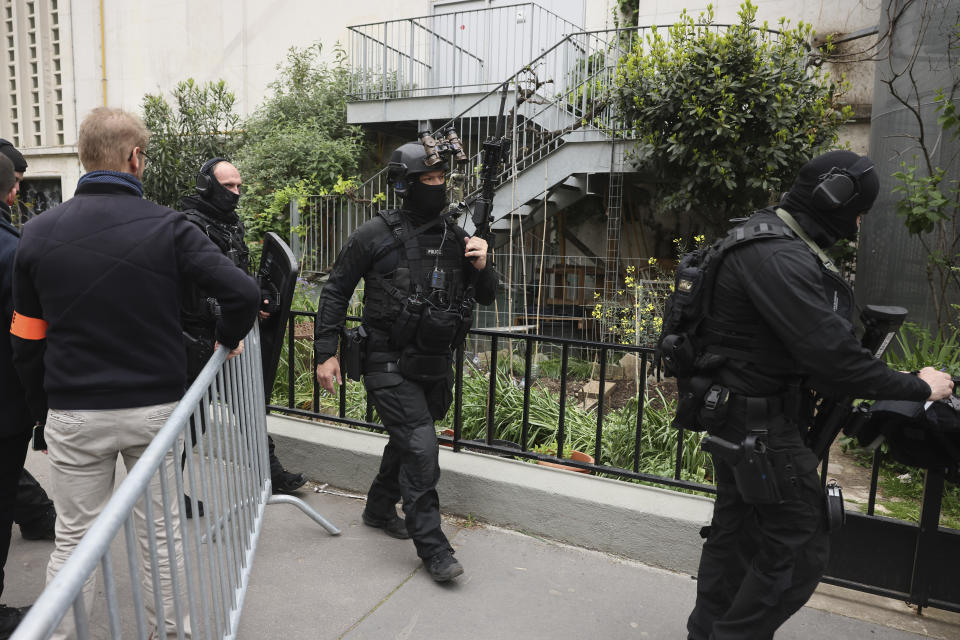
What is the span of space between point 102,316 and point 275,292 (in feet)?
4.28

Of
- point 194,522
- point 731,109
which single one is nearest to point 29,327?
point 194,522

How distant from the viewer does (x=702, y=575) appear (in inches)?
98.3

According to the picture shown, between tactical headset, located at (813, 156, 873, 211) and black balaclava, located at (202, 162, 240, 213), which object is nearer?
tactical headset, located at (813, 156, 873, 211)

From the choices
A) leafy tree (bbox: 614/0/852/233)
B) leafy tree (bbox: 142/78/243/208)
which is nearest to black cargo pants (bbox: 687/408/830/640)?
leafy tree (bbox: 614/0/852/233)

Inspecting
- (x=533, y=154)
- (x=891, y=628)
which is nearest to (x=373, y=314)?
(x=891, y=628)

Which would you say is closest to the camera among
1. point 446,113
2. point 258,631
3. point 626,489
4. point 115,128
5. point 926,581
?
point 115,128

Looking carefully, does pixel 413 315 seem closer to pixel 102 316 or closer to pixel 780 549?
pixel 102 316

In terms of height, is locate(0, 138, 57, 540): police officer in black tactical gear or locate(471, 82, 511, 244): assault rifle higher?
locate(471, 82, 511, 244): assault rifle

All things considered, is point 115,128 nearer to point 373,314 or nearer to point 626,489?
point 373,314

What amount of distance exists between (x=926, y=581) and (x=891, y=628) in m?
0.25

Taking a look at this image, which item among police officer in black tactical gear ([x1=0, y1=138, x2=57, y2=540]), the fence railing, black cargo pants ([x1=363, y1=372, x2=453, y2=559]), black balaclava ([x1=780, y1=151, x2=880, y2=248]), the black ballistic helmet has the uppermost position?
the fence railing

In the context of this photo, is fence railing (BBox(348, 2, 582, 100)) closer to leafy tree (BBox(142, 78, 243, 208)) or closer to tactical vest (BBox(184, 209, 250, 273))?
leafy tree (BBox(142, 78, 243, 208))

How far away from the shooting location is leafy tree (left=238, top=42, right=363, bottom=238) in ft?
34.6

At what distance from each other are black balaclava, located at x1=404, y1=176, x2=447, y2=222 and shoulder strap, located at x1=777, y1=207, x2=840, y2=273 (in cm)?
150
